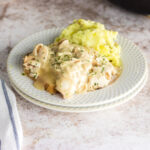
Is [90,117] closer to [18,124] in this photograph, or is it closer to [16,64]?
[18,124]

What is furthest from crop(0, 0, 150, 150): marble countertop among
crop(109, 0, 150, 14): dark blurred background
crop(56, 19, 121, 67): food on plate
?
crop(109, 0, 150, 14): dark blurred background

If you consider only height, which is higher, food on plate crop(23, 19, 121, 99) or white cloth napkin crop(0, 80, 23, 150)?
food on plate crop(23, 19, 121, 99)

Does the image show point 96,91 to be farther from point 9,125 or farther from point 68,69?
point 9,125

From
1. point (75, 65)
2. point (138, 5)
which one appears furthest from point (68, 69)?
point (138, 5)

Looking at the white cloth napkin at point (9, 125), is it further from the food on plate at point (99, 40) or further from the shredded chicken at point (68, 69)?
the food on plate at point (99, 40)

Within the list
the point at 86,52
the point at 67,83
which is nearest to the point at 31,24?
the point at 86,52

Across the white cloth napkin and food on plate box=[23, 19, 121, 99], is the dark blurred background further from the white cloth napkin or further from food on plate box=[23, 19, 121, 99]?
the white cloth napkin

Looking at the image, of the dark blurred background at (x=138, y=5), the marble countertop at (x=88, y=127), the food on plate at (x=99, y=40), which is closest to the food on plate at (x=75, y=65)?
the food on plate at (x=99, y=40)
